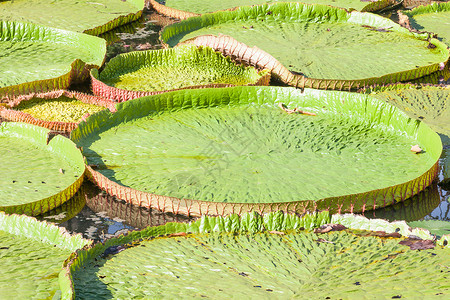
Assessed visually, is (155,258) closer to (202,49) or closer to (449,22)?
(202,49)

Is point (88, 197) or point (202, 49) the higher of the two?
point (202, 49)

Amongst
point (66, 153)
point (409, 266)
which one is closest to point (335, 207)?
point (409, 266)

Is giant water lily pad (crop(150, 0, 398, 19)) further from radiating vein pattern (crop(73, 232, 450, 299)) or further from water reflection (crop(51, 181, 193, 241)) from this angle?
radiating vein pattern (crop(73, 232, 450, 299))

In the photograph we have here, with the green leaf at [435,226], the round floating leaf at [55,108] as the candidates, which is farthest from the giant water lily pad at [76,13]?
the green leaf at [435,226]

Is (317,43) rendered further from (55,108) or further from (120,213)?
(120,213)

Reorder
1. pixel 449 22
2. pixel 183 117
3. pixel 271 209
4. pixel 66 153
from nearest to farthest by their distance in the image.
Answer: pixel 271 209 < pixel 66 153 < pixel 183 117 < pixel 449 22

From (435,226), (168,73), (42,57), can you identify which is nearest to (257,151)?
(435,226)
